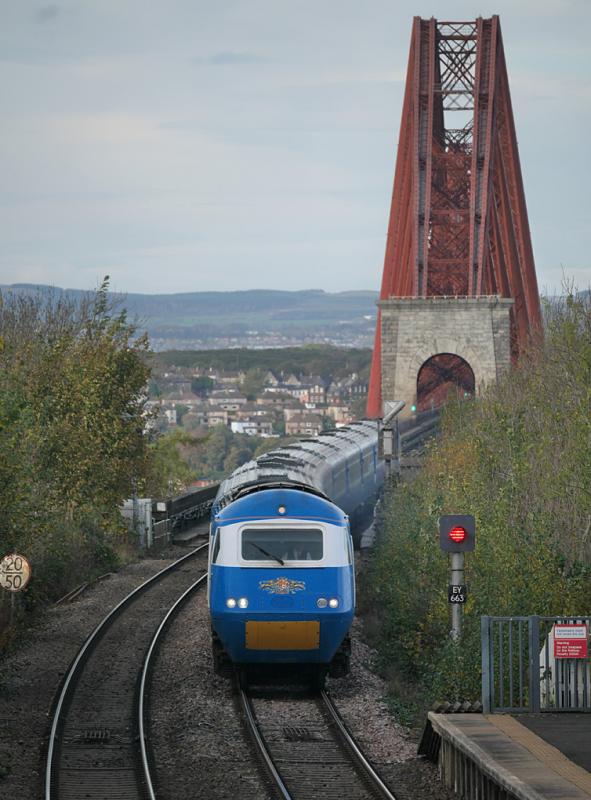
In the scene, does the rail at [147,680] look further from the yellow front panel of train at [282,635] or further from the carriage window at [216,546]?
the carriage window at [216,546]

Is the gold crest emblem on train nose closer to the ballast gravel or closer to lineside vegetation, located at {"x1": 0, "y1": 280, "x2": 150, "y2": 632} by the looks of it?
the ballast gravel

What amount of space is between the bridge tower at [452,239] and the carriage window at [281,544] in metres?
52.3

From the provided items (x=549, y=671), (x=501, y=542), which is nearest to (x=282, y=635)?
(x=549, y=671)

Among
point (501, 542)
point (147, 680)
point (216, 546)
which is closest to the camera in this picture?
point (216, 546)

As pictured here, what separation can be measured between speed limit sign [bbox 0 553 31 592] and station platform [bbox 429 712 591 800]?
929 cm

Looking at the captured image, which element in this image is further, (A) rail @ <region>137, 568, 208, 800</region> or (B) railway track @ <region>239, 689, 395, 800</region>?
(A) rail @ <region>137, 568, 208, 800</region>

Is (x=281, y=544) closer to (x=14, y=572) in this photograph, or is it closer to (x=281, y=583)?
(x=281, y=583)

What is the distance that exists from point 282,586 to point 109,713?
9.51 ft

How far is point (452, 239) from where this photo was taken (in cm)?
8306

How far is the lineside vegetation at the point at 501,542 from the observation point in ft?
63.6

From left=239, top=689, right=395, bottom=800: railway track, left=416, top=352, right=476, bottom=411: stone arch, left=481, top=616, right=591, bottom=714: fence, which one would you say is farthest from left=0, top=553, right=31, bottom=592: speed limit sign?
left=416, top=352, right=476, bottom=411: stone arch

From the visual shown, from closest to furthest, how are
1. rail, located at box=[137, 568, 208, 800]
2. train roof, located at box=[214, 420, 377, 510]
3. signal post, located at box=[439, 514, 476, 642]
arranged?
rail, located at box=[137, 568, 208, 800] → signal post, located at box=[439, 514, 476, 642] → train roof, located at box=[214, 420, 377, 510]

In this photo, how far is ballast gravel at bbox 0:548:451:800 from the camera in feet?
48.0

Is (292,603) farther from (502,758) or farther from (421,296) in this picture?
(421,296)
